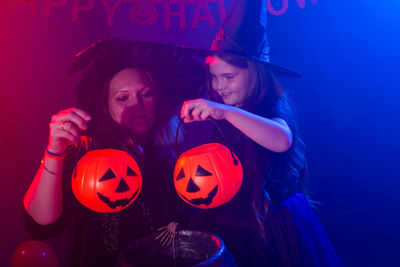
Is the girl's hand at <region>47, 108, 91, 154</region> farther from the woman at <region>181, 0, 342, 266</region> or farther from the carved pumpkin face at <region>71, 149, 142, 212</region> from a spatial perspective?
the woman at <region>181, 0, 342, 266</region>

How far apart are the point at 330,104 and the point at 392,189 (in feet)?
2.58

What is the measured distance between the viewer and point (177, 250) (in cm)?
131

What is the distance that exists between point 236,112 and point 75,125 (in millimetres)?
748

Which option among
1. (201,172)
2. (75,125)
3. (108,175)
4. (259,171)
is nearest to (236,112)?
(201,172)

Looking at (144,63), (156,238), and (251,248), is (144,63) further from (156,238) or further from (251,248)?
(251,248)

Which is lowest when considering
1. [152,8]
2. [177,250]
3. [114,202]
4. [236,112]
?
[177,250]

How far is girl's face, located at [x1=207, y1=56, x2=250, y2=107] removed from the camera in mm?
1891

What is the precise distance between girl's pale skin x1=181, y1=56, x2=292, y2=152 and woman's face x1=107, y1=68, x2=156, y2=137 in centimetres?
41

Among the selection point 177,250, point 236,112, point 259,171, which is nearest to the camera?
point 177,250

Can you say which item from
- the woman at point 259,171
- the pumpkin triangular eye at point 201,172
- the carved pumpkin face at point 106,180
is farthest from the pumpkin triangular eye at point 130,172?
the woman at point 259,171

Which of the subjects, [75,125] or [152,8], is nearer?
[75,125]

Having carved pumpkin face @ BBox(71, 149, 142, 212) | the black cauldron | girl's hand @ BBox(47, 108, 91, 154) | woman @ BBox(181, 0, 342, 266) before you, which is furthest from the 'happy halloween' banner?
the black cauldron

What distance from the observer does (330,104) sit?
2.33 m

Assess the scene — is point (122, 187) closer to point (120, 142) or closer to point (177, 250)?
point (177, 250)
